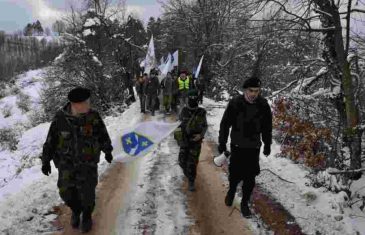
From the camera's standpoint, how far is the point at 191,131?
803 centimetres

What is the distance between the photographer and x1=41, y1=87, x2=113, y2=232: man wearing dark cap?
5848mm

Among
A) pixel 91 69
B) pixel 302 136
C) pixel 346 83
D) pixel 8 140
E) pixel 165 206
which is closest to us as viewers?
pixel 165 206

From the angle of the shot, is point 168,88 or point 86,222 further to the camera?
point 168,88

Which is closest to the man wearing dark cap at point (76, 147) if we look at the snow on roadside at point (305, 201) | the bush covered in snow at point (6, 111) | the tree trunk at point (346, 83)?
the snow on roadside at point (305, 201)

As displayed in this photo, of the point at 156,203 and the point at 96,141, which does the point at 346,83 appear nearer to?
the point at 156,203

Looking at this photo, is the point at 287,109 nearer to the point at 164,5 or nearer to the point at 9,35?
the point at 164,5

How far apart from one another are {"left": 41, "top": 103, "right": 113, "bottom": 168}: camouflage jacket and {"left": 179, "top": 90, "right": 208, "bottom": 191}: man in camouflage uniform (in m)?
2.27

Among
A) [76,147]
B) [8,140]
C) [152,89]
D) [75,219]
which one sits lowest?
[8,140]

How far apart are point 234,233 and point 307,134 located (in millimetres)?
3404

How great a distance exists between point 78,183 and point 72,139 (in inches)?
23.0

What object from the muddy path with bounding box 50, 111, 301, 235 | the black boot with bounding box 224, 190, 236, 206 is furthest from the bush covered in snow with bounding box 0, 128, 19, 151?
the black boot with bounding box 224, 190, 236, 206

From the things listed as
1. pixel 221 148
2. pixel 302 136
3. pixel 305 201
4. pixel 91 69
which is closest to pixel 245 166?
pixel 221 148

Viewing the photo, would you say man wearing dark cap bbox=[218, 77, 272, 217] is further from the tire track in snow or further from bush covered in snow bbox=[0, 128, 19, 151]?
bush covered in snow bbox=[0, 128, 19, 151]

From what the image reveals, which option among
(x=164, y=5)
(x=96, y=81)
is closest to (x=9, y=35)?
(x=164, y=5)
